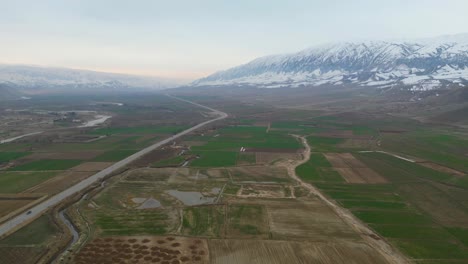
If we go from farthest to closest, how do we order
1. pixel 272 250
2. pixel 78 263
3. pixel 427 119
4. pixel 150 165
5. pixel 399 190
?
pixel 427 119
pixel 150 165
pixel 399 190
pixel 272 250
pixel 78 263

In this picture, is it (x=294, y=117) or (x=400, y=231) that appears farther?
(x=294, y=117)

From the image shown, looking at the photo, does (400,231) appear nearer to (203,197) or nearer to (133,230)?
(203,197)

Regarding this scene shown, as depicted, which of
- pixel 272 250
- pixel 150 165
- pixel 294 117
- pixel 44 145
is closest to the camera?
pixel 272 250

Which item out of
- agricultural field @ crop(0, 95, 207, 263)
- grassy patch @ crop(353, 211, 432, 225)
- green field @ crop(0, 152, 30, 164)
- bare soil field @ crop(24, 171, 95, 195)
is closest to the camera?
grassy patch @ crop(353, 211, 432, 225)

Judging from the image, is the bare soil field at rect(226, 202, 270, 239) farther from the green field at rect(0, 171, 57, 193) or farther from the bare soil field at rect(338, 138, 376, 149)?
the bare soil field at rect(338, 138, 376, 149)

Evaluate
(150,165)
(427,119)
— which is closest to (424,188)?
(150,165)

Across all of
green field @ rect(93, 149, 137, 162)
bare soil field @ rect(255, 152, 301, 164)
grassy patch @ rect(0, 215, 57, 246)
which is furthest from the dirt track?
green field @ rect(93, 149, 137, 162)

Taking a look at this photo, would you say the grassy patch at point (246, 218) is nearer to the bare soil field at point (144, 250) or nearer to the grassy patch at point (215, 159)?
the bare soil field at point (144, 250)
